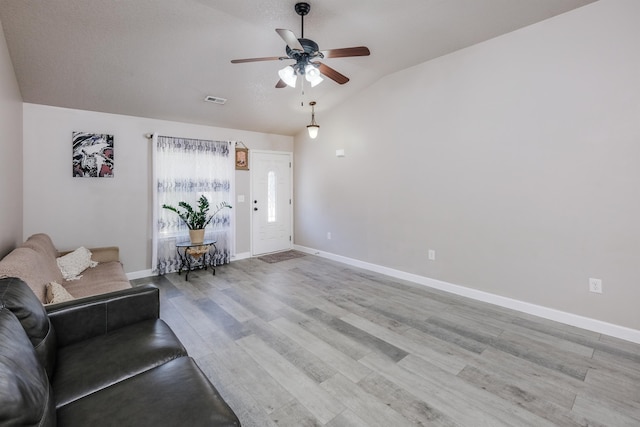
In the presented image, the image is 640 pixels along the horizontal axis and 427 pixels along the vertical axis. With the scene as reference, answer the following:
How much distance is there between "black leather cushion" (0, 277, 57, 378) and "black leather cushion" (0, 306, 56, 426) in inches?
5.7

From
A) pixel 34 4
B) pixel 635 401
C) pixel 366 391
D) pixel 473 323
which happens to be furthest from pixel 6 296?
pixel 635 401

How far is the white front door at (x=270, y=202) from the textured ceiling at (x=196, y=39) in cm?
182

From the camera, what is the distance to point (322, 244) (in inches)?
226

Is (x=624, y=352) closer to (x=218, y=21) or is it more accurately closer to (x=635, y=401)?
(x=635, y=401)

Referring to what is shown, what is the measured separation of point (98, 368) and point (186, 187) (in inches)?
144

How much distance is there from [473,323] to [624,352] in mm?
1116

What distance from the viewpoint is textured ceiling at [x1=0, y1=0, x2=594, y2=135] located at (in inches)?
102

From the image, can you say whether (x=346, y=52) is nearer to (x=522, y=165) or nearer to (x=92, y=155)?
(x=522, y=165)

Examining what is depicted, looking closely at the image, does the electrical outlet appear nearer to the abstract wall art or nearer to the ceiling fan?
the ceiling fan

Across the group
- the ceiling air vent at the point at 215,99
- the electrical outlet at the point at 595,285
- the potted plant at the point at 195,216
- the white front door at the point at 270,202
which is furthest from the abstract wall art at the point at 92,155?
the electrical outlet at the point at 595,285

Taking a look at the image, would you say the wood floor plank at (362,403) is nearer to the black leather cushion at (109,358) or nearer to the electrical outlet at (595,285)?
the black leather cushion at (109,358)

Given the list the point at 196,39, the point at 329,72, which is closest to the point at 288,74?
the point at 329,72

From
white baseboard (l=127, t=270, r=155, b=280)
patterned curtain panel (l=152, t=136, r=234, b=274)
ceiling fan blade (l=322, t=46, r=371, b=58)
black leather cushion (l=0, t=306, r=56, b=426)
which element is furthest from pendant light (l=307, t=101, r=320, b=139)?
black leather cushion (l=0, t=306, r=56, b=426)

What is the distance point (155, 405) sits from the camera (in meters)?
1.20
